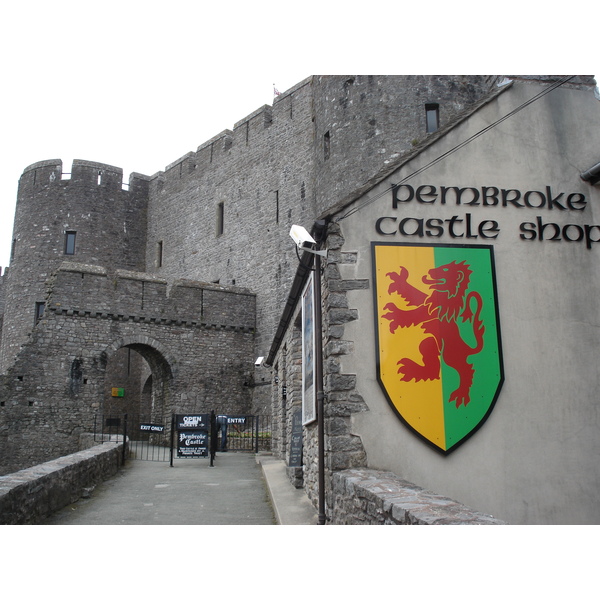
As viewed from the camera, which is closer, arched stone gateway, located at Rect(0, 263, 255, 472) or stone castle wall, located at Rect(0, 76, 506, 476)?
stone castle wall, located at Rect(0, 76, 506, 476)

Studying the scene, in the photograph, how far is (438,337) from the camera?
21.1 ft

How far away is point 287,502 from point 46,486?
113 inches

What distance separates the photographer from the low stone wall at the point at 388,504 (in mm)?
3717

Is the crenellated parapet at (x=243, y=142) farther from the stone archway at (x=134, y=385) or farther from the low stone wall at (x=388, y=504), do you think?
the low stone wall at (x=388, y=504)

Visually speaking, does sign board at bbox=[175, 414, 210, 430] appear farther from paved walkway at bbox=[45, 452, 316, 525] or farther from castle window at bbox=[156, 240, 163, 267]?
castle window at bbox=[156, 240, 163, 267]

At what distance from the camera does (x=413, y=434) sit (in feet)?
20.1

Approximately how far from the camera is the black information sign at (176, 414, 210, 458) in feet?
46.2

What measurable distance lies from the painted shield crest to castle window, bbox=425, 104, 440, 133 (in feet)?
39.1

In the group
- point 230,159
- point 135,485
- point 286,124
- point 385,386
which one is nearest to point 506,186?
point 385,386

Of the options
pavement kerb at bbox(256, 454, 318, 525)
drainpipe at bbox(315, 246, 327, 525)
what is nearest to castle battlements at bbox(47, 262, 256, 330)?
pavement kerb at bbox(256, 454, 318, 525)

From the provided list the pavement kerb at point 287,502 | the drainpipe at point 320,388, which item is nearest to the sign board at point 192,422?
the pavement kerb at point 287,502

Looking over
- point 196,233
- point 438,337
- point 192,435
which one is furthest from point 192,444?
point 196,233

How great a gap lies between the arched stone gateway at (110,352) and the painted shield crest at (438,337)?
51.3 feet

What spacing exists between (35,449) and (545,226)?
1695 centimetres
